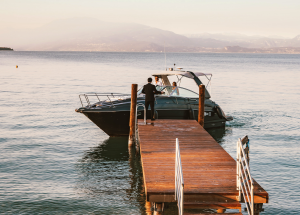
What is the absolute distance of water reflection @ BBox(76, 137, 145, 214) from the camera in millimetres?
10523

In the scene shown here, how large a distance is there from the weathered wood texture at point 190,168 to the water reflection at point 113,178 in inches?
59.2

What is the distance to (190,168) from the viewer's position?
29.2ft

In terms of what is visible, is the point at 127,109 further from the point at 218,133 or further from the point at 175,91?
the point at 218,133

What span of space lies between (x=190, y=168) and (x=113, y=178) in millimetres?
4428

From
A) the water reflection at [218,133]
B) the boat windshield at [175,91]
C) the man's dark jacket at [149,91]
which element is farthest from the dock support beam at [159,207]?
the water reflection at [218,133]

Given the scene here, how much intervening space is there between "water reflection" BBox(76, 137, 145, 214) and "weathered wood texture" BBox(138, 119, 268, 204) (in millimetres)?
1504

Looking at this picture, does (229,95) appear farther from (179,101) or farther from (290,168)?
(290,168)

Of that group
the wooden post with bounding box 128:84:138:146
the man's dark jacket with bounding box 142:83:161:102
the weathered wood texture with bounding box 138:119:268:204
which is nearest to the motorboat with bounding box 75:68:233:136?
the wooden post with bounding box 128:84:138:146

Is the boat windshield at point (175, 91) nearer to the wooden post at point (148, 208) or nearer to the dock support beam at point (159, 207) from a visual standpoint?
the wooden post at point (148, 208)

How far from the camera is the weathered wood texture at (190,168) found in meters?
7.30

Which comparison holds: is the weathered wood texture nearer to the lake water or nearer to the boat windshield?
the lake water

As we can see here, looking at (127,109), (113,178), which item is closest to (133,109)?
(127,109)

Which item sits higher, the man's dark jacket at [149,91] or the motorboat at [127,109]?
the man's dark jacket at [149,91]

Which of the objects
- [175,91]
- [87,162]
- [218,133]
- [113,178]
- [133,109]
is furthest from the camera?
[218,133]
